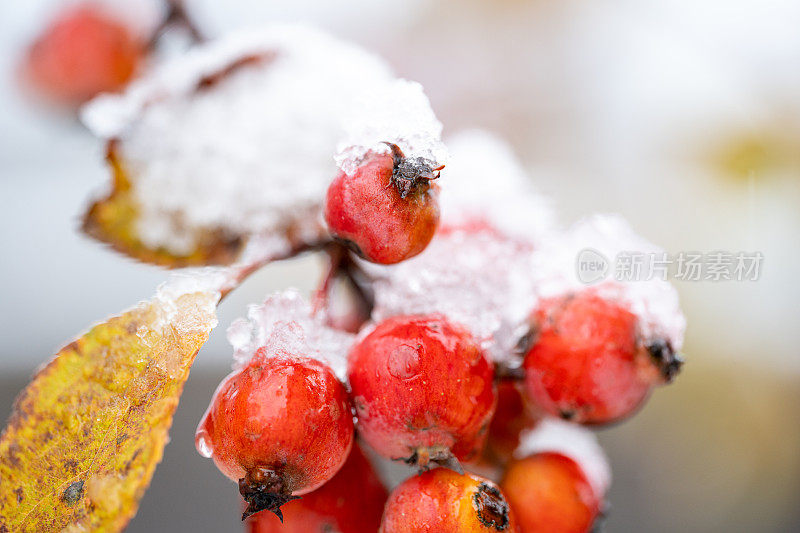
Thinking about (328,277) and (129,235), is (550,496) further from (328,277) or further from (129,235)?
(129,235)

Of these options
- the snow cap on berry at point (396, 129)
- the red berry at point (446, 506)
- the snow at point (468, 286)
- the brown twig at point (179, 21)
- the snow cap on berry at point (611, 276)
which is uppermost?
the brown twig at point (179, 21)

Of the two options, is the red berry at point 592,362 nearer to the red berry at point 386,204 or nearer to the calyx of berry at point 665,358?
the calyx of berry at point 665,358

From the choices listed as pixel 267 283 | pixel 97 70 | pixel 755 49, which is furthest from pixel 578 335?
pixel 267 283

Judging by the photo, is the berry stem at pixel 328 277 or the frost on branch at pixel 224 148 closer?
the berry stem at pixel 328 277

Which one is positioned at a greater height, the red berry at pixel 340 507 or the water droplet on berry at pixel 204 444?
the water droplet on berry at pixel 204 444

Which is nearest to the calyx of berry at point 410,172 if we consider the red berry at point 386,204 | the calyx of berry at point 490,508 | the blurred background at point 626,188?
the red berry at point 386,204

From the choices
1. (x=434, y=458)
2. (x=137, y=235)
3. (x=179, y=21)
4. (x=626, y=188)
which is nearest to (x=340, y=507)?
(x=434, y=458)
